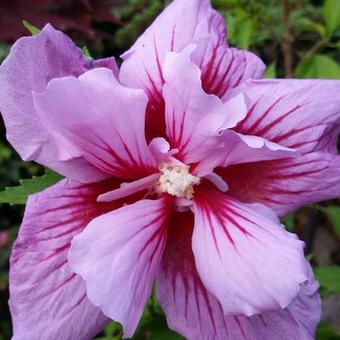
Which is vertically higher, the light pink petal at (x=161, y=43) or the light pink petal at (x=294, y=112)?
the light pink petal at (x=161, y=43)

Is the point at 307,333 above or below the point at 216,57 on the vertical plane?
below

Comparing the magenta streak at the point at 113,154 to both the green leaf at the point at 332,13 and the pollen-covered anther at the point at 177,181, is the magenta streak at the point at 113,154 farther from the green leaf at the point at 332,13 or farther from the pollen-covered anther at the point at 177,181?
the green leaf at the point at 332,13

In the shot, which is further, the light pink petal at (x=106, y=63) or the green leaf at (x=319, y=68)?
the green leaf at (x=319, y=68)

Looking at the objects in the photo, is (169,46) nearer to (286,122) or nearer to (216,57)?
(216,57)

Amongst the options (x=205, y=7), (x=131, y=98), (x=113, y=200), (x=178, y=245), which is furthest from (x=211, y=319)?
(x=205, y=7)

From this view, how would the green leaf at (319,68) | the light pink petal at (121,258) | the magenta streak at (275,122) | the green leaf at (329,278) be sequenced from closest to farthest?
the light pink petal at (121,258), the magenta streak at (275,122), the green leaf at (329,278), the green leaf at (319,68)

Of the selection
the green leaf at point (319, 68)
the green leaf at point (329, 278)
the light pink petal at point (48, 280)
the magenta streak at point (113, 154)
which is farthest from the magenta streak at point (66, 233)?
the green leaf at point (319, 68)

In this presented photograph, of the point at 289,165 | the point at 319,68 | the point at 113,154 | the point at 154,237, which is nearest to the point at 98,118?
the point at 113,154

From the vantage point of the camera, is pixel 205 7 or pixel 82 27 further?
pixel 82 27
